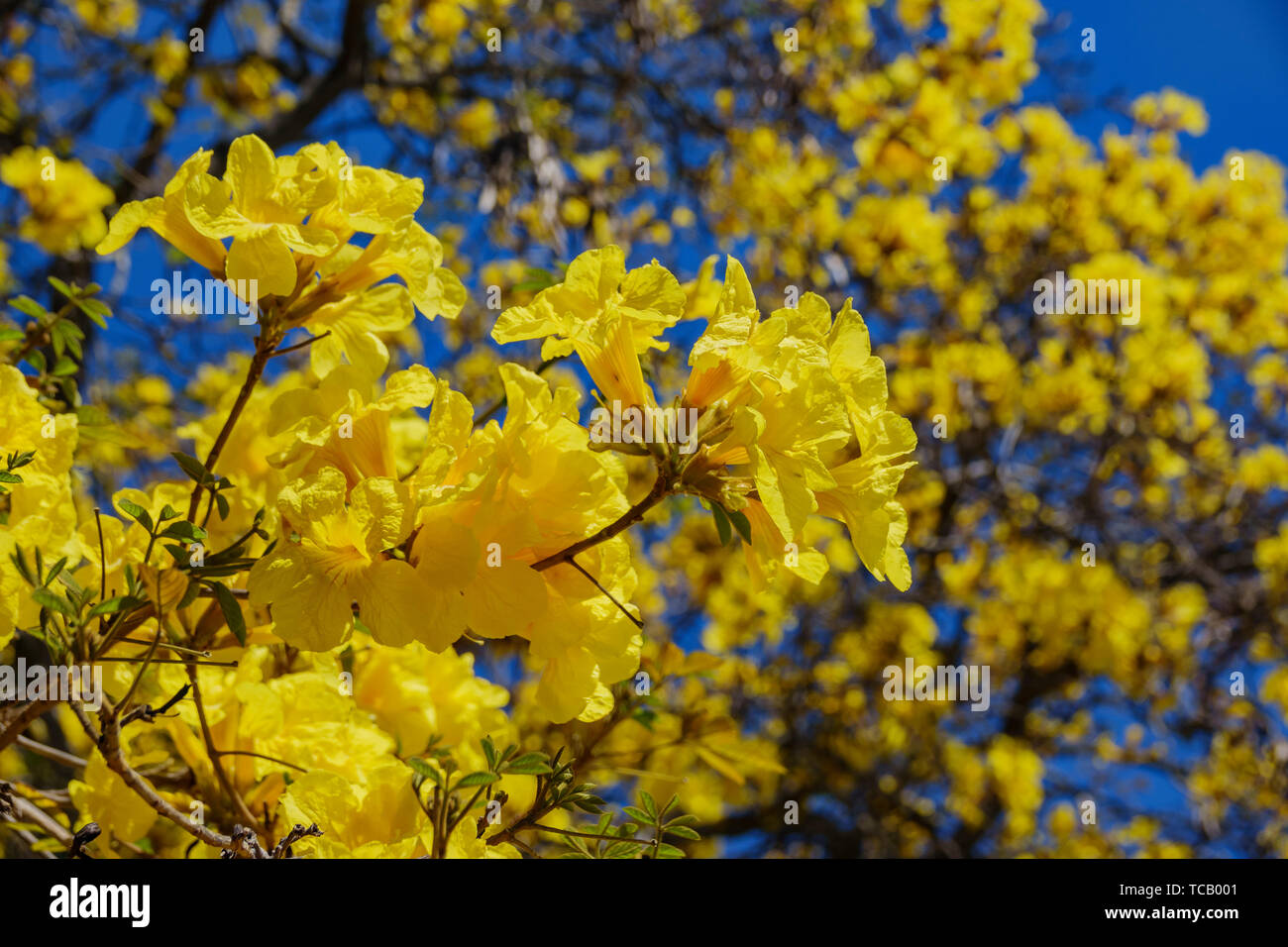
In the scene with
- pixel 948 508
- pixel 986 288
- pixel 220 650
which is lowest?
pixel 220 650

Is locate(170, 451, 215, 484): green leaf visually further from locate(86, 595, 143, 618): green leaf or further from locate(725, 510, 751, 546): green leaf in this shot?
locate(725, 510, 751, 546): green leaf

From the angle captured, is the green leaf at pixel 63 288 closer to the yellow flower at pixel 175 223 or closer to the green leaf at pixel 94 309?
the green leaf at pixel 94 309

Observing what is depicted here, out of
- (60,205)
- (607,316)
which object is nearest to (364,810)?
(607,316)

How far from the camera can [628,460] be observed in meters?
2.77

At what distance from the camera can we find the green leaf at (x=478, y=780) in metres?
0.93

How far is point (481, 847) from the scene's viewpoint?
0.98 meters

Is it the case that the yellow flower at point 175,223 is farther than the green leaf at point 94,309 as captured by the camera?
No

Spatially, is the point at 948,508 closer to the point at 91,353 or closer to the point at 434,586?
the point at 91,353

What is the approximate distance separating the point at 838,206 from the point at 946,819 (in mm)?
3801

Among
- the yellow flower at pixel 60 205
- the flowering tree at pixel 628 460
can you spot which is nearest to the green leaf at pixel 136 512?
the flowering tree at pixel 628 460

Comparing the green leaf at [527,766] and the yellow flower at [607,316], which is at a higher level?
the yellow flower at [607,316]

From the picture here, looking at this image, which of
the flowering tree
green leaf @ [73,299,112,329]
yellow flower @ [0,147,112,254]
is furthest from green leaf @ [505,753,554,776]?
yellow flower @ [0,147,112,254]

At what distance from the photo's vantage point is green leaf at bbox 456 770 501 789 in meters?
0.93
